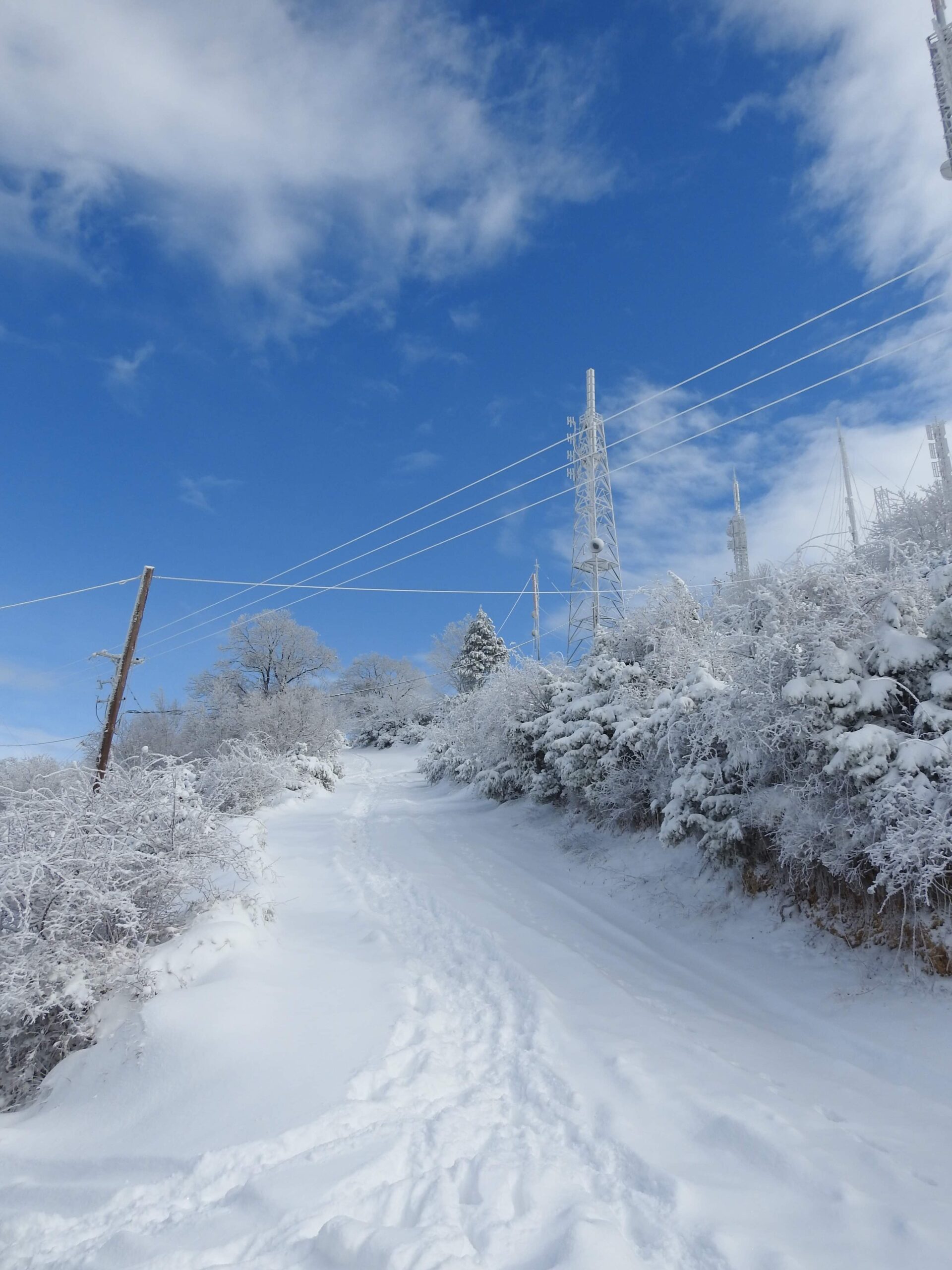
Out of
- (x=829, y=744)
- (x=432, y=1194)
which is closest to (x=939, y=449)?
(x=829, y=744)

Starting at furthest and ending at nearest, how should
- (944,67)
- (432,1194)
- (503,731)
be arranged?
(503,731)
(944,67)
(432,1194)

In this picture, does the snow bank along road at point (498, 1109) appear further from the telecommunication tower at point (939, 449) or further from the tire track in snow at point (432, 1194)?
the telecommunication tower at point (939, 449)

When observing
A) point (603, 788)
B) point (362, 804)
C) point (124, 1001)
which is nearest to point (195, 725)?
point (362, 804)

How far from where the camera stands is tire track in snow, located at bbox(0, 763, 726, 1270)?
2.95 metres

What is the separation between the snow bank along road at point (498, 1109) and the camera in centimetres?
314

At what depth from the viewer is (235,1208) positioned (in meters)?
3.38

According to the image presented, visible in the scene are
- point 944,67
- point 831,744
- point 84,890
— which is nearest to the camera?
point 84,890

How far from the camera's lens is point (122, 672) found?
1351cm

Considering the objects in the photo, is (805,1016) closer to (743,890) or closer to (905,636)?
(743,890)

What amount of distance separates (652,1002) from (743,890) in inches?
109

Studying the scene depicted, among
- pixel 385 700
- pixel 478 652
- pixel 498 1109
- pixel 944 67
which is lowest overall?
pixel 498 1109

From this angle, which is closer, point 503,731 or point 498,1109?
point 498,1109

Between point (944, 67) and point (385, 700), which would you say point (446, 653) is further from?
point (944, 67)

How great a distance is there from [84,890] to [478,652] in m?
33.6
